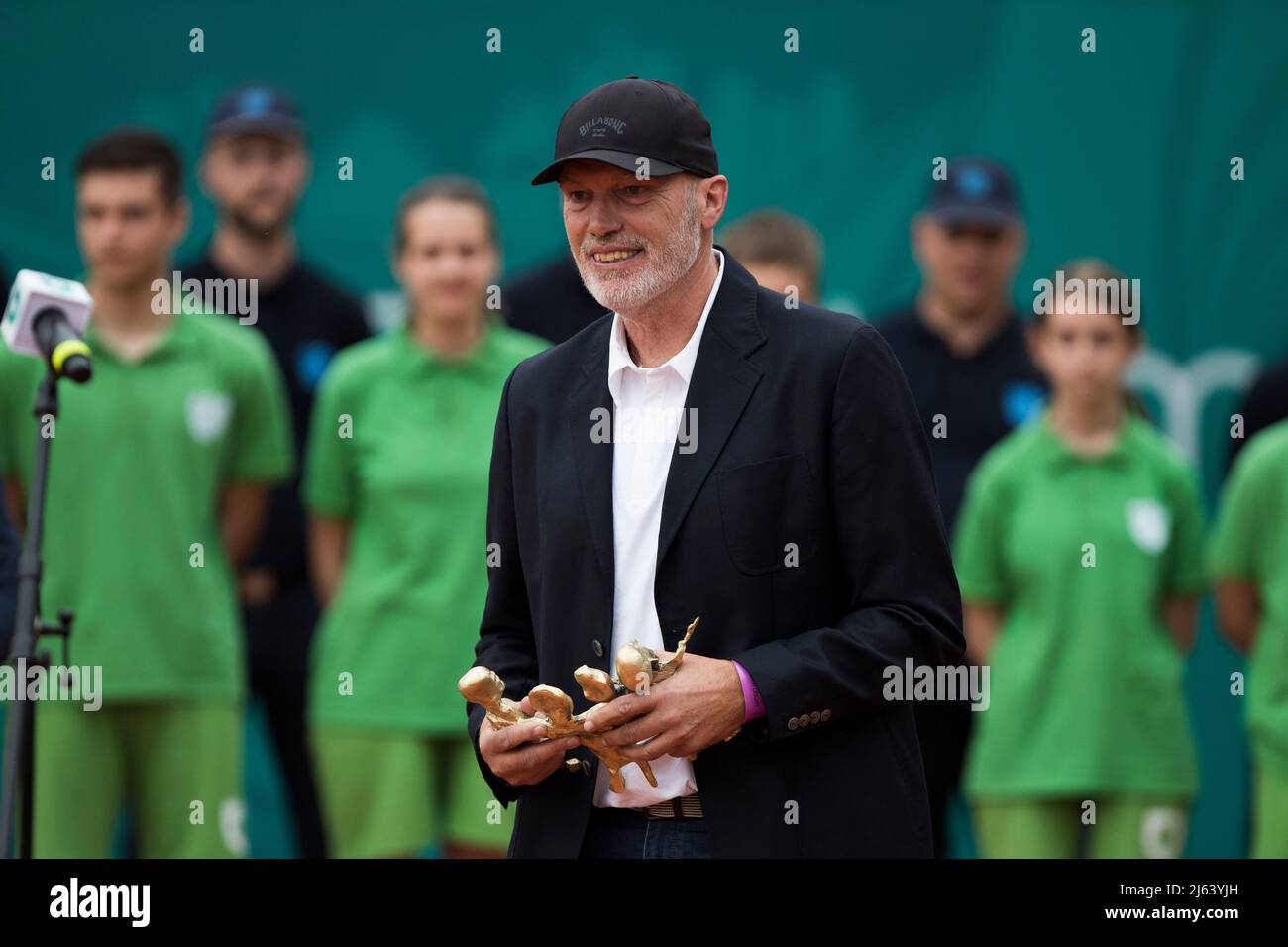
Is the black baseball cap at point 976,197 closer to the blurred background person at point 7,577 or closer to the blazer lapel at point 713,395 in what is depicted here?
the blurred background person at point 7,577

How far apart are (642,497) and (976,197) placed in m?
3.70

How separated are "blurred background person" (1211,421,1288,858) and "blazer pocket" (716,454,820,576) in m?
3.09

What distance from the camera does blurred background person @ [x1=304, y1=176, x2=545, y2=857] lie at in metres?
6.07

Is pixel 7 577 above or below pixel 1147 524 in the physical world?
below

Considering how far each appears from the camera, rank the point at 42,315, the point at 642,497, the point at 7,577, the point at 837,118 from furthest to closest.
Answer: the point at 837,118
the point at 7,577
the point at 42,315
the point at 642,497

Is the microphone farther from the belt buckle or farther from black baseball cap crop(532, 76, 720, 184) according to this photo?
the belt buckle

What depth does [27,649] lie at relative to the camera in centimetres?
405

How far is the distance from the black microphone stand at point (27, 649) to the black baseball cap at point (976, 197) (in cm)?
336

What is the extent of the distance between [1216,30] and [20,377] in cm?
409

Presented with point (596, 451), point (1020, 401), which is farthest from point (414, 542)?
point (596, 451)

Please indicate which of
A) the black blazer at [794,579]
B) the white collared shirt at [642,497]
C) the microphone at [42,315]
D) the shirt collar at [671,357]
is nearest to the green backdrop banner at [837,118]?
the microphone at [42,315]

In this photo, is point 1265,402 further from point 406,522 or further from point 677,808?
point 677,808
